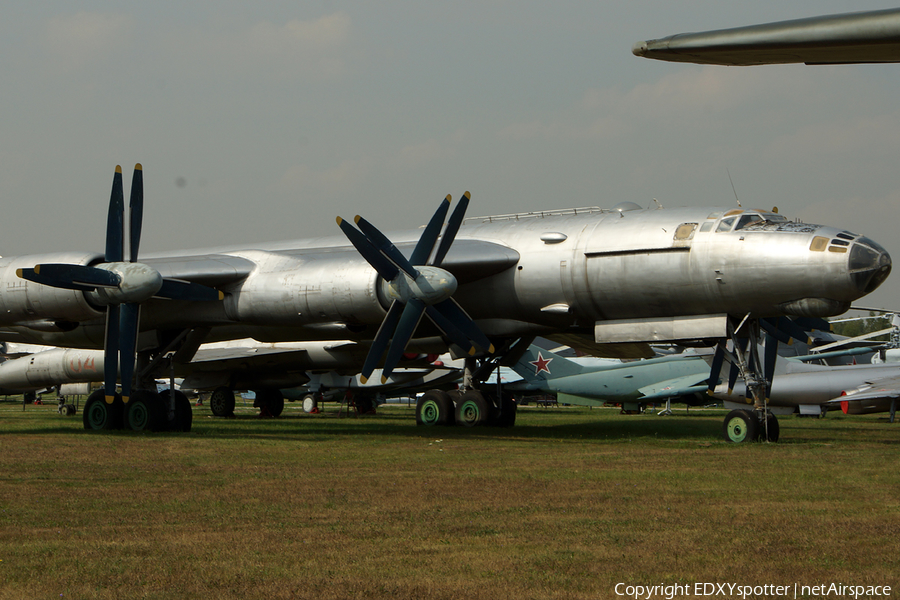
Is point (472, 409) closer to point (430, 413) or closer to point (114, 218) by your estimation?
point (430, 413)

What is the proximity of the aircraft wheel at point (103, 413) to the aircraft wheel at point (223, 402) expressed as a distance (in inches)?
484

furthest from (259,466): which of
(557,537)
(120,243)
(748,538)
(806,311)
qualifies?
(806,311)

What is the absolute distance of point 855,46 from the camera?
2.78 meters

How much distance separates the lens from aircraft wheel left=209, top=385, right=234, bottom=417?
1211 inches

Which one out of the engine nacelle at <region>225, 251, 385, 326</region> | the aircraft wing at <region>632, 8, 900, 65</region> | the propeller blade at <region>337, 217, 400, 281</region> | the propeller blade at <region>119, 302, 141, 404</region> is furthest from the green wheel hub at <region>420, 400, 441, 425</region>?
the aircraft wing at <region>632, 8, 900, 65</region>

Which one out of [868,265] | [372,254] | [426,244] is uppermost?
[426,244]

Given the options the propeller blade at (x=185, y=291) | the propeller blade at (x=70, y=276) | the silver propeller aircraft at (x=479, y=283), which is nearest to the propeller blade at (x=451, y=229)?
the silver propeller aircraft at (x=479, y=283)

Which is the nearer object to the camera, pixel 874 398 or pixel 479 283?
pixel 479 283

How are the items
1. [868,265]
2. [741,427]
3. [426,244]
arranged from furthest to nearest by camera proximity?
[426,244], [741,427], [868,265]

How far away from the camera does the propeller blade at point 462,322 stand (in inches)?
635

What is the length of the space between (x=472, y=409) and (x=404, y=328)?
17.7 feet

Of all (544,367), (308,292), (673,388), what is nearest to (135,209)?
(308,292)

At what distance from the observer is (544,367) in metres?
35.4

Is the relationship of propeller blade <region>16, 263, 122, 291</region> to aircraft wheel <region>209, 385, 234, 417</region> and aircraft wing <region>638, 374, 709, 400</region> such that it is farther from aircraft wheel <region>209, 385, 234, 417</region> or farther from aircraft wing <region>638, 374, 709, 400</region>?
aircraft wing <region>638, 374, 709, 400</region>
